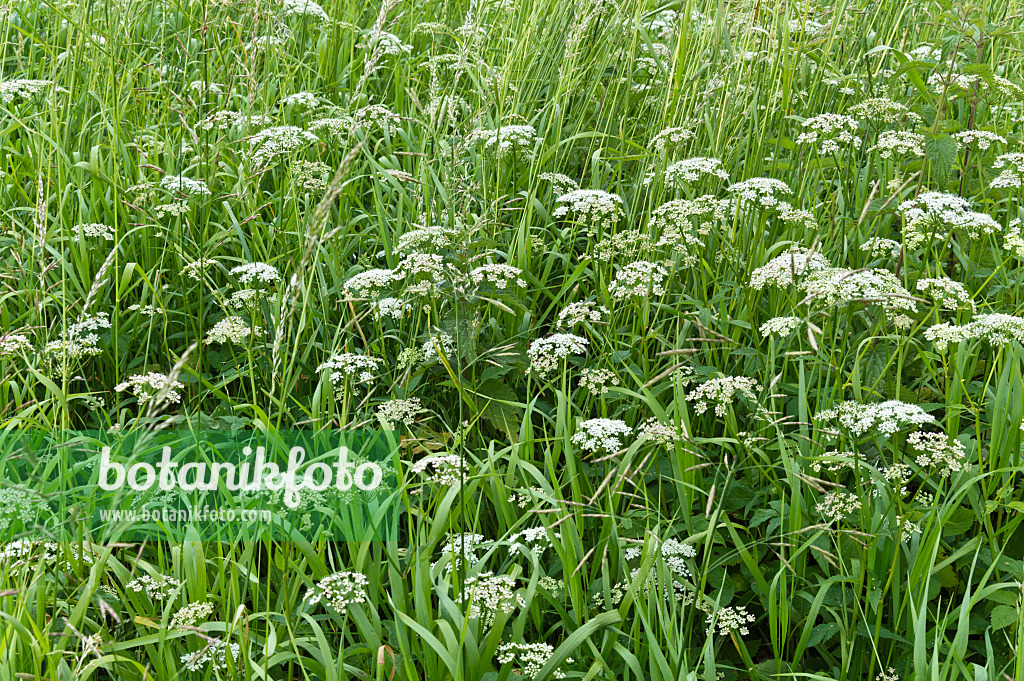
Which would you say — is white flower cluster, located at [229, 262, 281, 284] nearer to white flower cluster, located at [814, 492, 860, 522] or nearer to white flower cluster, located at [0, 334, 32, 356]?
white flower cluster, located at [0, 334, 32, 356]

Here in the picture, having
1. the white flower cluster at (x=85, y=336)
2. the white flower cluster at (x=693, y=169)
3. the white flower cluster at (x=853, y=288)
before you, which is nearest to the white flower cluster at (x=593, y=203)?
the white flower cluster at (x=693, y=169)

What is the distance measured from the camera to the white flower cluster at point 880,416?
1681 millimetres

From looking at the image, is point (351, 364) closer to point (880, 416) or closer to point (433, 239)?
point (433, 239)

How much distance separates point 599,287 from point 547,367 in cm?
62

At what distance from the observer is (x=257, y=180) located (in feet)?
9.70

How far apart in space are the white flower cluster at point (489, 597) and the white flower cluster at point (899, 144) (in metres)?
1.77

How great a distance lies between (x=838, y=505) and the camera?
1747 millimetres

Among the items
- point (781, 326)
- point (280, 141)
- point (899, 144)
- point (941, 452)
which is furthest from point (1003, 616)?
point (280, 141)

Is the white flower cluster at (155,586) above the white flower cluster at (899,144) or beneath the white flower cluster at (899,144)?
beneath

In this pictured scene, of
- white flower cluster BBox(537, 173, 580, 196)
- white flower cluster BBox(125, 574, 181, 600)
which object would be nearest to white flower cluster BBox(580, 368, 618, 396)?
white flower cluster BBox(537, 173, 580, 196)

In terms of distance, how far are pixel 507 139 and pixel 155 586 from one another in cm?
178

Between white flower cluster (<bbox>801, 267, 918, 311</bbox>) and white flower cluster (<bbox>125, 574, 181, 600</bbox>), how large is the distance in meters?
1.54

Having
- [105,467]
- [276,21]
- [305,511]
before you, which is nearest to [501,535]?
[305,511]

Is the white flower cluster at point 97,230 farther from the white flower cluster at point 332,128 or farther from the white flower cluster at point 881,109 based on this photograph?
the white flower cluster at point 881,109
